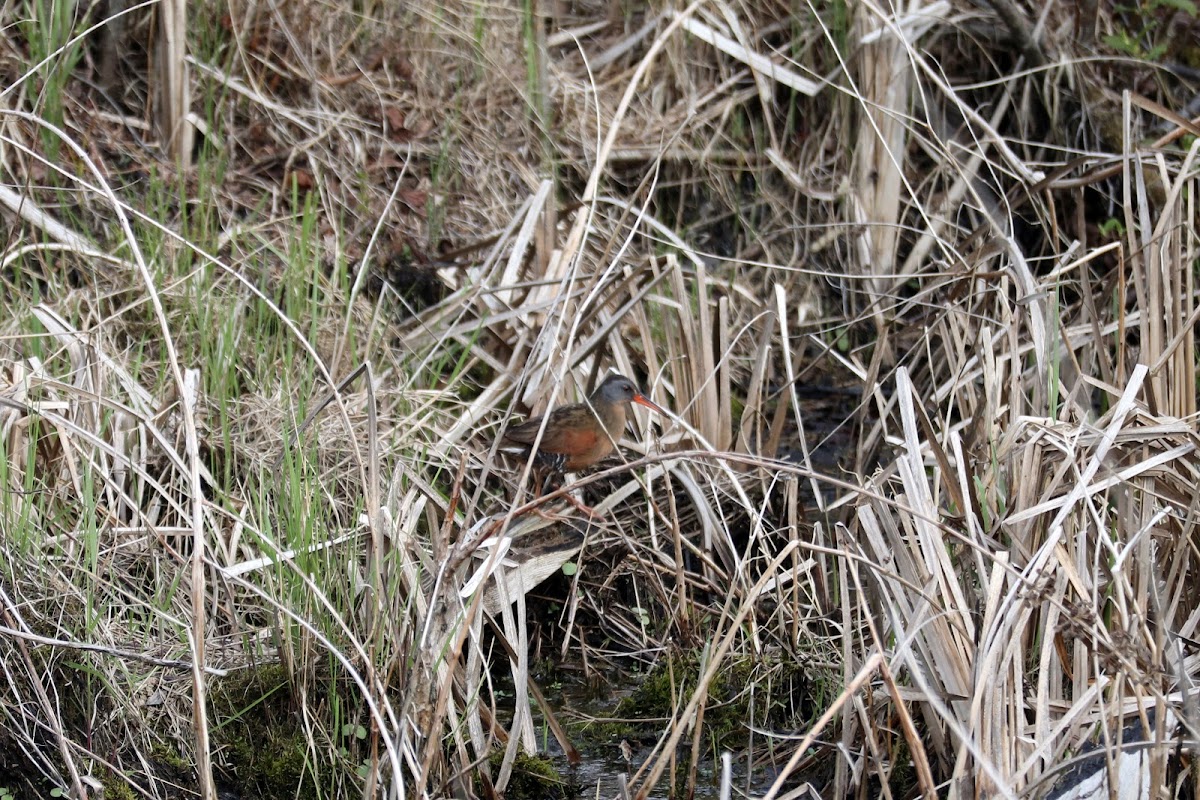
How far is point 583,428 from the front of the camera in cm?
423

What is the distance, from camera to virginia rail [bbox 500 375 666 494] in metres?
4.22

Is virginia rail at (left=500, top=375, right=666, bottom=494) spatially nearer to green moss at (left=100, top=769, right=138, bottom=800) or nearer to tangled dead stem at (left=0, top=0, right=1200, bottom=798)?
tangled dead stem at (left=0, top=0, right=1200, bottom=798)

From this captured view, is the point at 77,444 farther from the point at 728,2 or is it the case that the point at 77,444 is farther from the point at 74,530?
the point at 728,2

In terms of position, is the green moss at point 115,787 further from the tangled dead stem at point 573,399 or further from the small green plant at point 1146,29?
the small green plant at point 1146,29

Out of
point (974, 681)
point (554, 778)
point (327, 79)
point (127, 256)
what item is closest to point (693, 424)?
point (554, 778)

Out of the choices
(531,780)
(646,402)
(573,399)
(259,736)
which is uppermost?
(646,402)

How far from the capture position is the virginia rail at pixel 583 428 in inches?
166

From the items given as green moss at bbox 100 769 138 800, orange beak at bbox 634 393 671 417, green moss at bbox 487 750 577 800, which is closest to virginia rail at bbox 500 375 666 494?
orange beak at bbox 634 393 671 417

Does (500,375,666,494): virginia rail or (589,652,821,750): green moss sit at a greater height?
(500,375,666,494): virginia rail

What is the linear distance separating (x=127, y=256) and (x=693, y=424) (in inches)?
86.0

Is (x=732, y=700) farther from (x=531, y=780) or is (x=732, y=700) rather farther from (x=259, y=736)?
(x=259, y=736)

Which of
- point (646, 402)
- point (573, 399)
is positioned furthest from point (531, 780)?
point (573, 399)

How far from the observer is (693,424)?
446cm

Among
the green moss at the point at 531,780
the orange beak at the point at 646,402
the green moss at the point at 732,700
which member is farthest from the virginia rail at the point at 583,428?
the green moss at the point at 531,780
